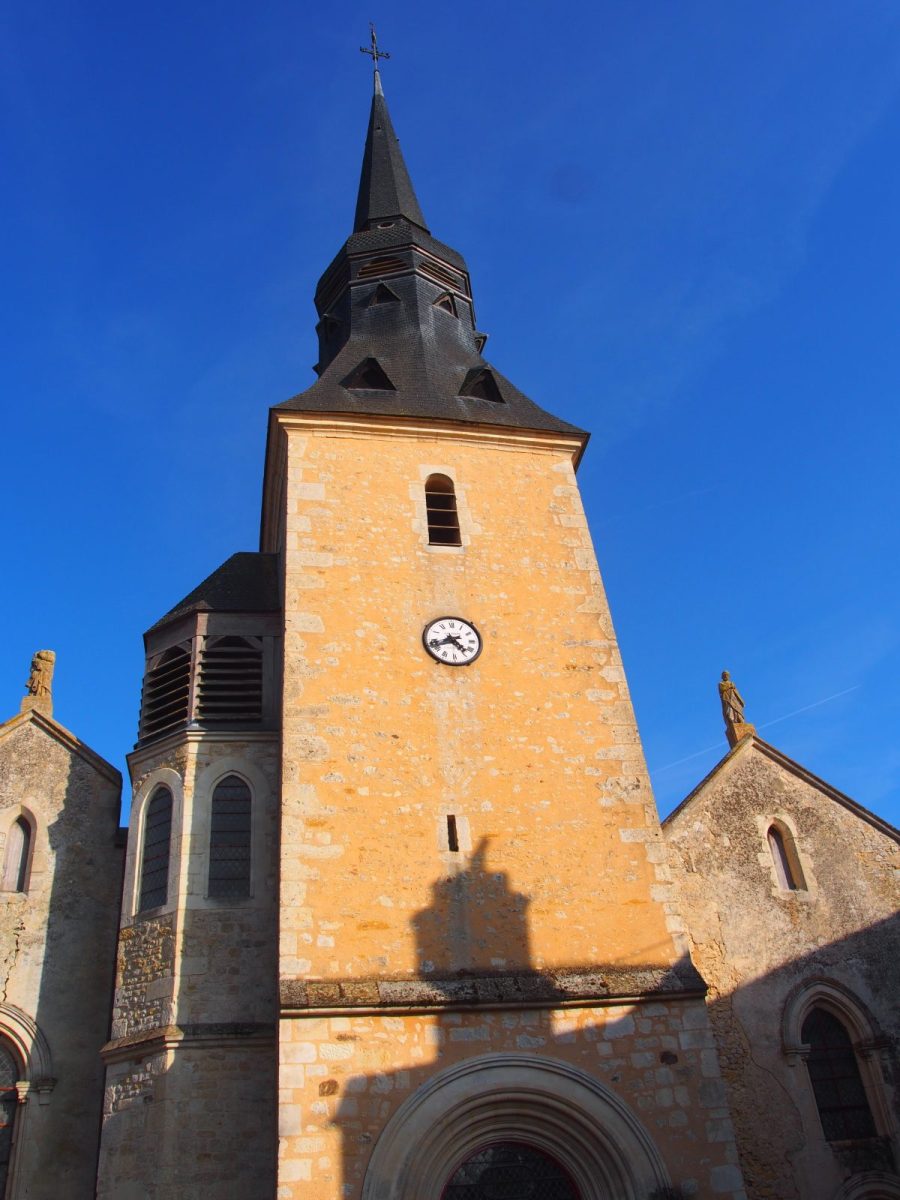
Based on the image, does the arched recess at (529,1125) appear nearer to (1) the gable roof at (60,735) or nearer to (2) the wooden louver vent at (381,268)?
(1) the gable roof at (60,735)

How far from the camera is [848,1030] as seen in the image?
11.1m

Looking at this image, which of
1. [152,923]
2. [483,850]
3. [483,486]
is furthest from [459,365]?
[152,923]

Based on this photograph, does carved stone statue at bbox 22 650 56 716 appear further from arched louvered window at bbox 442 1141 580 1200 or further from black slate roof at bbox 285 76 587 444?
arched louvered window at bbox 442 1141 580 1200

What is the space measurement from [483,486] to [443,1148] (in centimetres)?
745

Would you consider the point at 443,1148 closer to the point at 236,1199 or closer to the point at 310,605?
the point at 236,1199

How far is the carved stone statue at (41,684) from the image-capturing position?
12.6 m

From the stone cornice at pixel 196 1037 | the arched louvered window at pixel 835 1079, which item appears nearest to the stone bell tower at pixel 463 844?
the stone cornice at pixel 196 1037

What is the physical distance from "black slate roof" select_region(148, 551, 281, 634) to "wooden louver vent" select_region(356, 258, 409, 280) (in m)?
5.42

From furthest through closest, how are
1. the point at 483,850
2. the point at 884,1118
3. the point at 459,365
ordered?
1. the point at 459,365
2. the point at 884,1118
3. the point at 483,850

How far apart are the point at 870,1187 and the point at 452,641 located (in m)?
6.86

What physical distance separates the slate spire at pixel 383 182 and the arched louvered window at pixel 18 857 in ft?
37.8

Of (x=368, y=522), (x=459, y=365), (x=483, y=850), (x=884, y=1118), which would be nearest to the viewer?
(x=483, y=850)

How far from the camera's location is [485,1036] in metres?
8.75

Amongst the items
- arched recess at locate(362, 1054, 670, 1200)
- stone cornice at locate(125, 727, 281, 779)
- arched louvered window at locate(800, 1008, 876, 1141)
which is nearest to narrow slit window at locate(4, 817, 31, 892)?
stone cornice at locate(125, 727, 281, 779)
